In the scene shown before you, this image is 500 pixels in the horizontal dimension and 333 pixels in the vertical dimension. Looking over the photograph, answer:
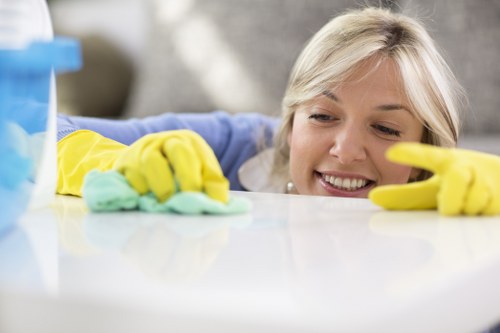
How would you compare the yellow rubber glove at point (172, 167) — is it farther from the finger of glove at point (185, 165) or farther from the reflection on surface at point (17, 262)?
the reflection on surface at point (17, 262)

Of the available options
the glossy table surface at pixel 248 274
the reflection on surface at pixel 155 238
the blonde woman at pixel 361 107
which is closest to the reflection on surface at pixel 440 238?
the glossy table surface at pixel 248 274

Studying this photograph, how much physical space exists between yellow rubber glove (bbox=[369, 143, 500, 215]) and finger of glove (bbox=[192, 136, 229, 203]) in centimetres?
13

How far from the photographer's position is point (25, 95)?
54 centimetres

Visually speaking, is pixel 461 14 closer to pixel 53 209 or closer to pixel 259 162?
pixel 259 162

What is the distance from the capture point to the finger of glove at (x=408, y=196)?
0.69m

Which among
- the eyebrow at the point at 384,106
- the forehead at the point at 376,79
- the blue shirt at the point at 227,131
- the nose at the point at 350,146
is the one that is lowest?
the blue shirt at the point at 227,131

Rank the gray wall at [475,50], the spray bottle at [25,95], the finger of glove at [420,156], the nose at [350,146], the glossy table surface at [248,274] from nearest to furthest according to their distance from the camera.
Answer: the glossy table surface at [248,274] < the spray bottle at [25,95] < the finger of glove at [420,156] < the nose at [350,146] < the gray wall at [475,50]

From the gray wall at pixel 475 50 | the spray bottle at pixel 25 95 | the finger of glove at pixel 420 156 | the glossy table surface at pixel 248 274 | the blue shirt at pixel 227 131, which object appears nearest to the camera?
the glossy table surface at pixel 248 274

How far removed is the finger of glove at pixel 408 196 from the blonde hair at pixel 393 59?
25.1 inches

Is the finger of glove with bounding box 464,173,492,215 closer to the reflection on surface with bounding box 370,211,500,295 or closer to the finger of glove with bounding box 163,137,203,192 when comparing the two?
the reflection on surface with bounding box 370,211,500,295

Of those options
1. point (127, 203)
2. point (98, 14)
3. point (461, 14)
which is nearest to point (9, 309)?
point (127, 203)

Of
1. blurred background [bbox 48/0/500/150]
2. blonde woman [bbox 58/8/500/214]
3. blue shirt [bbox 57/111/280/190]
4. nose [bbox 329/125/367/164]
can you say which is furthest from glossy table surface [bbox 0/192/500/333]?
blurred background [bbox 48/0/500/150]

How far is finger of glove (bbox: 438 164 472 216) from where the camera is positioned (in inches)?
26.0

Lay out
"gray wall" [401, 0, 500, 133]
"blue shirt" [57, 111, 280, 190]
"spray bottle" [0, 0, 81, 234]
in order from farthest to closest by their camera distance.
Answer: "gray wall" [401, 0, 500, 133], "blue shirt" [57, 111, 280, 190], "spray bottle" [0, 0, 81, 234]
